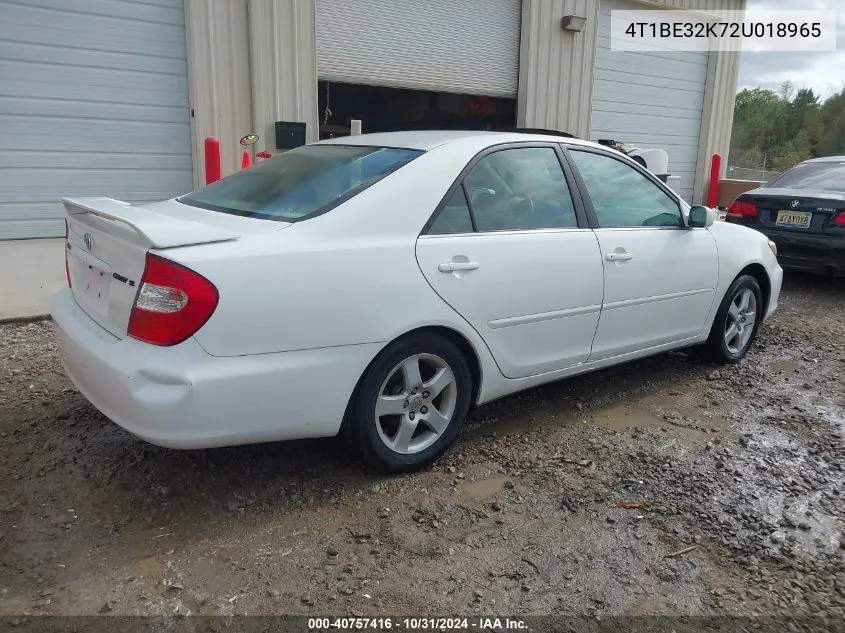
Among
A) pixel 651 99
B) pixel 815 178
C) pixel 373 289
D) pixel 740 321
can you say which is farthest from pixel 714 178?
pixel 373 289

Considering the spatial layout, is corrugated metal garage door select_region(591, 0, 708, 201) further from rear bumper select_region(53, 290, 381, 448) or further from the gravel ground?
rear bumper select_region(53, 290, 381, 448)

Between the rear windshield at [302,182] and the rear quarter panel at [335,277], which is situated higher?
the rear windshield at [302,182]

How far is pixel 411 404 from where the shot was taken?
10.1ft

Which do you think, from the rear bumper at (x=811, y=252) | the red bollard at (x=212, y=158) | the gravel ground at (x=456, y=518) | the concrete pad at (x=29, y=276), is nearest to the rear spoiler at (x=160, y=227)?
the gravel ground at (x=456, y=518)

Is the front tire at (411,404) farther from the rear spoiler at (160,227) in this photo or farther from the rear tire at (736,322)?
the rear tire at (736,322)

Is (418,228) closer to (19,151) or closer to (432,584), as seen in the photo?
(432,584)

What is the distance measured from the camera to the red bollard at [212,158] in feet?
23.9

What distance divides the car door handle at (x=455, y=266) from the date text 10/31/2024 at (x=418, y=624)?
1.42 metres

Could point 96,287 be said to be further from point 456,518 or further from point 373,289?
point 456,518

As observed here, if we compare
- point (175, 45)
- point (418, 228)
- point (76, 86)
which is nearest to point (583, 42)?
point (175, 45)

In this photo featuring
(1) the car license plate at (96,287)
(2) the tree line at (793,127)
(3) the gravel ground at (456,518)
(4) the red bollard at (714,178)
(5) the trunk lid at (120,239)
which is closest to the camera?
(3) the gravel ground at (456,518)

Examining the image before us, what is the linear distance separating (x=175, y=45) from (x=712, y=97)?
10.7 metres

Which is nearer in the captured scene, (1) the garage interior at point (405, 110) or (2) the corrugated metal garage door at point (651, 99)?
(2) the corrugated metal garage door at point (651, 99)

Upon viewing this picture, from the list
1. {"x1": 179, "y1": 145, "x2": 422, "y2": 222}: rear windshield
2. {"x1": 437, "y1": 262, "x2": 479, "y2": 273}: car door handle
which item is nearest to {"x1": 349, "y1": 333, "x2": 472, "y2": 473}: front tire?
{"x1": 437, "y1": 262, "x2": 479, "y2": 273}: car door handle
